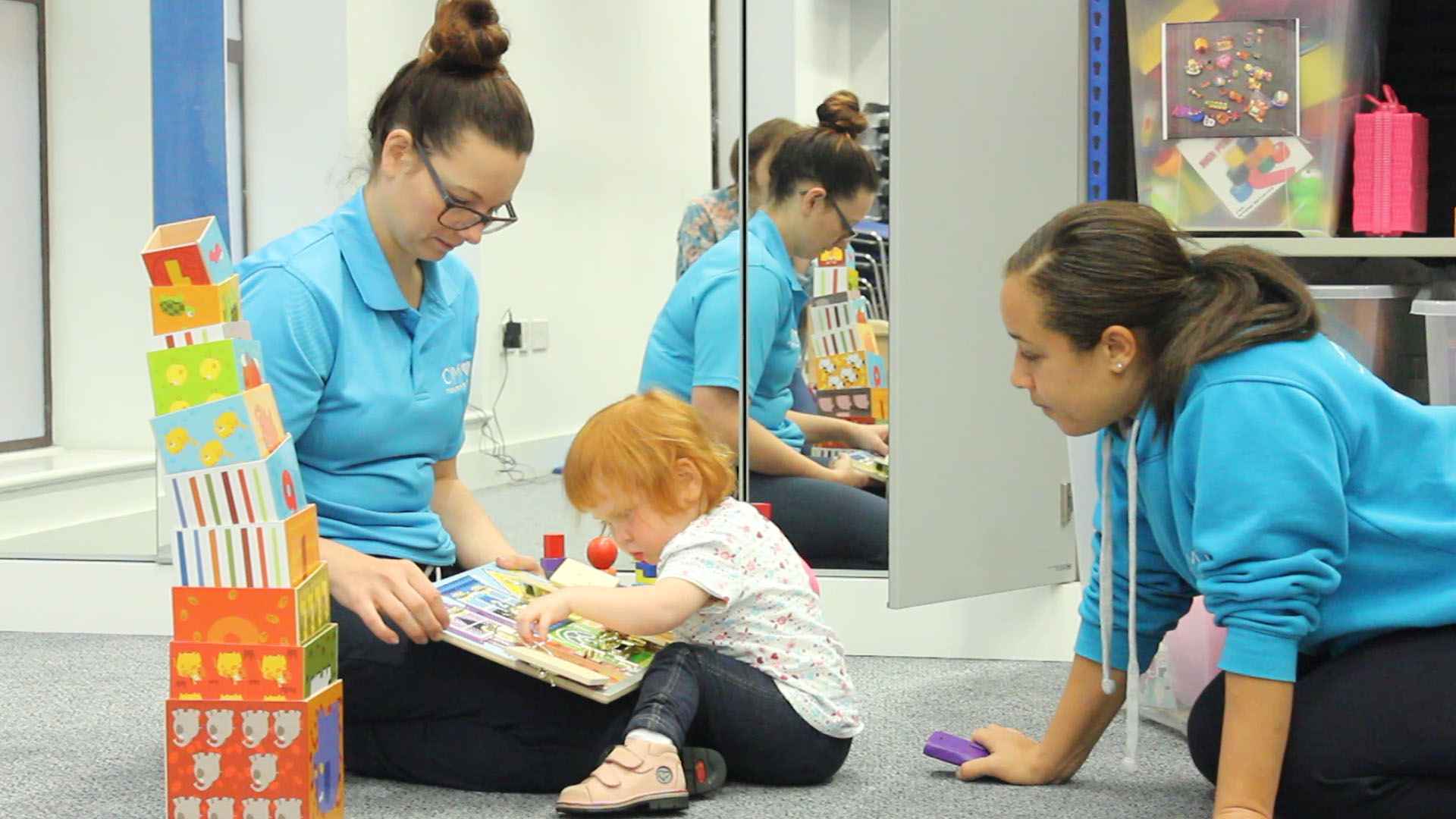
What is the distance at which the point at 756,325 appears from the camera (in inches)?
86.7

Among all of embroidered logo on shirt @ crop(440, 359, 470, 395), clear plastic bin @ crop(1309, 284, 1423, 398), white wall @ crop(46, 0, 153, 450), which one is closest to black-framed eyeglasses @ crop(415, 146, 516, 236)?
embroidered logo on shirt @ crop(440, 359, 470, 395)

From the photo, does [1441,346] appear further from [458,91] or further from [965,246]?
[458,91]

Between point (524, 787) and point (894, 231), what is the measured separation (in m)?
0.87

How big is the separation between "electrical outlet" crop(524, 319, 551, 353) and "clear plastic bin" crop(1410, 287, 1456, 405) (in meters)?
1.48

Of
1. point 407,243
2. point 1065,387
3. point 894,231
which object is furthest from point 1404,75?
point 407,243

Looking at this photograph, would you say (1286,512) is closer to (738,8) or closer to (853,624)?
(853,624)

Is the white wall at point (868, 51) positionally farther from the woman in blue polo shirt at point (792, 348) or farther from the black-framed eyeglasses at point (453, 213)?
the black-framed eyeglasses at point (453, 213)

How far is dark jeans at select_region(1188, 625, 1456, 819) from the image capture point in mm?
1197

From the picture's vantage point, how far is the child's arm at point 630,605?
1385mm

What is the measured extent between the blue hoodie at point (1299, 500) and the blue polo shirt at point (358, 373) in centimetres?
73

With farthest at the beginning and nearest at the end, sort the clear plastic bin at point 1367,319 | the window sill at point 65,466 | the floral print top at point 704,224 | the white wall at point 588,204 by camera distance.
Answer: the window sill at point 65,466, the white wall at point 588,204, the floral print top at point 704,224, the clear plastic bin at point 1367,319

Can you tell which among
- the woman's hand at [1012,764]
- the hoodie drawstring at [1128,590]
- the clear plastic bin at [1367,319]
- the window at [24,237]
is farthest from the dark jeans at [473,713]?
the window at [24,237]

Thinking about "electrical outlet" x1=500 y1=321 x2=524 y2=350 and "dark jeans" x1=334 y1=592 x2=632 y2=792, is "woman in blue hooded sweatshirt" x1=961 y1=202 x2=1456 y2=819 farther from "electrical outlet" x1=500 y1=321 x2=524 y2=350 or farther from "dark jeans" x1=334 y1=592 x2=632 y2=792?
"electrical outlet" x1=500 y1=321 x2=524 y2=350

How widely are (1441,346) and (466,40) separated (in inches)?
47.1
